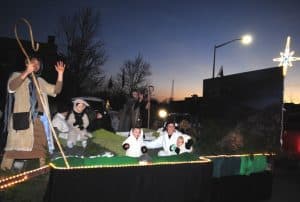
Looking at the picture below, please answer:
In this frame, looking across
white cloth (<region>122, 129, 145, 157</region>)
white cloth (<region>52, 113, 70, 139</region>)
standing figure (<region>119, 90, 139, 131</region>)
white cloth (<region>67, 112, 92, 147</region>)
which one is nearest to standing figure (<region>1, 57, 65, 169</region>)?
white cloth (<region>67, 112, 92, 147</region>)

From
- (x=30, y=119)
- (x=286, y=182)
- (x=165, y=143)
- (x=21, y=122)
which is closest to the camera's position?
(x=21, y=122)

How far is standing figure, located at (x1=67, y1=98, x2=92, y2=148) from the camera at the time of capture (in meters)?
7.18

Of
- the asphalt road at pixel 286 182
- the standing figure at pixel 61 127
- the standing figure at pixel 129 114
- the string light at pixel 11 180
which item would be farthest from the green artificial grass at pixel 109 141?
the asphalt road at pixel 286 182

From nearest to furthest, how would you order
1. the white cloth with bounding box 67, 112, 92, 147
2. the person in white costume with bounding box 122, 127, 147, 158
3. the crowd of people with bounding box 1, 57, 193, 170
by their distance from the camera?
the crowd of people with bounding box 1, 57, 193, 170 < the person in white costume with bounding box 122, 127, 147, 158 < the white cloth with bounding box 67, 112, 92, 147

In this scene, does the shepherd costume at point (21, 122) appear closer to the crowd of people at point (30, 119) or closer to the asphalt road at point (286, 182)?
the crowd of people at point (30, 119)

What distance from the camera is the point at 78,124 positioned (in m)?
7.29

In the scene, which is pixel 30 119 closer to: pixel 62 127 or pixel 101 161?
pixel 101 161

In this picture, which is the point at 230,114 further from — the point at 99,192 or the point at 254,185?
the point at 99,192

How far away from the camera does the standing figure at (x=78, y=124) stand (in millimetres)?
7176

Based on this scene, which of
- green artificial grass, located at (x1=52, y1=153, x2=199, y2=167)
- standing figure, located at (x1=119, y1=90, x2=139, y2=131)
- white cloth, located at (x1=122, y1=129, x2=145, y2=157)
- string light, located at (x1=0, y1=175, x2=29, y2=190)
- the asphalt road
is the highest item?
standing figure, located at (x1=119, y1=90, x2=139, y2=131)

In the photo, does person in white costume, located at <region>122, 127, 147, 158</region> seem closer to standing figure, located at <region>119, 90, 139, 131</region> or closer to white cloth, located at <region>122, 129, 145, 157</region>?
white cloth, located at <region>122, 129, 145, 157</region>

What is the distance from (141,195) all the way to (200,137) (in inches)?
148

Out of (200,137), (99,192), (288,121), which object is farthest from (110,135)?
(288,121)

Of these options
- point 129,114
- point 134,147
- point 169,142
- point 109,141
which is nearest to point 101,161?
point 134,147
